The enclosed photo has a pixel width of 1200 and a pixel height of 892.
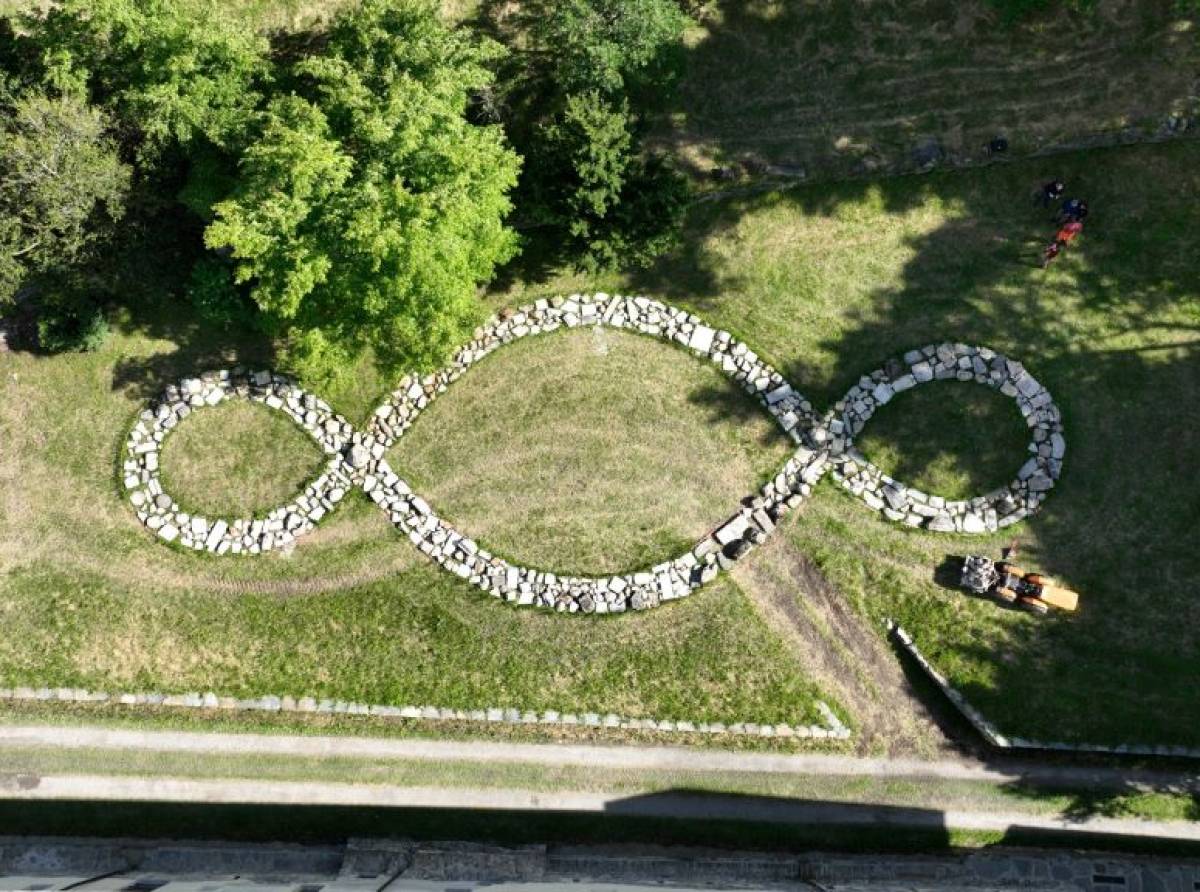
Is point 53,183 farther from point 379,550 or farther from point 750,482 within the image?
point 750,482

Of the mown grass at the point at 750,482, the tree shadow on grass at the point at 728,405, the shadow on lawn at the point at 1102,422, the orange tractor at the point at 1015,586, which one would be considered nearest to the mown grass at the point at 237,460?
the mown grass at the point at 750,482

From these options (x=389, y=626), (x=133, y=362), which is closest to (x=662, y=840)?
(x=389, y=626)

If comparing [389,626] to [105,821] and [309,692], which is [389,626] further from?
[105,821]

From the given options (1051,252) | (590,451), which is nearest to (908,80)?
(1051,252)

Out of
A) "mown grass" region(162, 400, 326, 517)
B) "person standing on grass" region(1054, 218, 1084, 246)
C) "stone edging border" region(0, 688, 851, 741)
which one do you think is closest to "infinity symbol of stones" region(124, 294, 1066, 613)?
"mown grass" region(162, 400, 326, 517)

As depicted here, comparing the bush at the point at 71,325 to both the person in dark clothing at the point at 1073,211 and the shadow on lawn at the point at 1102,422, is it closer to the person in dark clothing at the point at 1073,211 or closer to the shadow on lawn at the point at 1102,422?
the shadow on lawn at the point at 1102,422

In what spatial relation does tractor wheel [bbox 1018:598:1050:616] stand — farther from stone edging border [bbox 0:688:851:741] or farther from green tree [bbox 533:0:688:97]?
green tree [bbox 533:0:688:97]

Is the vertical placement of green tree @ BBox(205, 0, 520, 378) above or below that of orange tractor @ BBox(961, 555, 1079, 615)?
above
